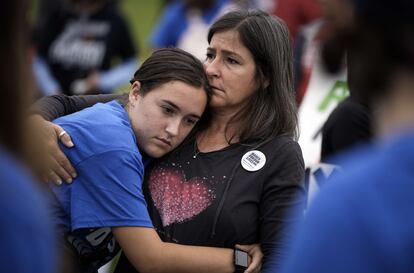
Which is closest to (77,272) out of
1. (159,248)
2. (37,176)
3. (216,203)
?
(159,248)

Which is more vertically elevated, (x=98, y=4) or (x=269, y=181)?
(x=269, y=181)

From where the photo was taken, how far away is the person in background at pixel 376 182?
5.11 ft

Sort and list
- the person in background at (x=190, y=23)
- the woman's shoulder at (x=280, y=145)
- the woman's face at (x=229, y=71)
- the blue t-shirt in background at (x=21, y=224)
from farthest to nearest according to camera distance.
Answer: the person in background at (x=190, y=23) < the woman's face at (x=229, y=71) < the woman's shoulder at (x=280, y=145) < the blue t-shirt in background at (x=21, y=224)

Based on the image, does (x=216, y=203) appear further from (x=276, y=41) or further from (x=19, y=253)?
(x=19, y=253)

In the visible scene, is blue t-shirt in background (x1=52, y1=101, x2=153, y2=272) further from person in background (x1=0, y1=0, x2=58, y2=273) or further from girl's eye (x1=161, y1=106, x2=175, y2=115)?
person in background (x1=0, y1=0, x2=58, y2=273)

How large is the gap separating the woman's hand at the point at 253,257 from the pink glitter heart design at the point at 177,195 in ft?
0.66

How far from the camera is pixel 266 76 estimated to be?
3662mm

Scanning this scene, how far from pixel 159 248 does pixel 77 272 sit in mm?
329

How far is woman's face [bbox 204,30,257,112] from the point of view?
3615 mm

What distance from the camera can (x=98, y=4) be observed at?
26.5 ft

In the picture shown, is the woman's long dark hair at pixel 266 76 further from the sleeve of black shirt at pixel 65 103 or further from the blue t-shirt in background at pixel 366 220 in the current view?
the blue t-shirt in background at pixel 366 220

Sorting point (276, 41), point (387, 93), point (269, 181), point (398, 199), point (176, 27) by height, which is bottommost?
point (176, 27)

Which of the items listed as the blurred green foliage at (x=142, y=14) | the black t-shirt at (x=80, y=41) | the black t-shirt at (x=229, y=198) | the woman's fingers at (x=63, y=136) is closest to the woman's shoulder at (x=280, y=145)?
the black t-shirt at (x=229, y=198)

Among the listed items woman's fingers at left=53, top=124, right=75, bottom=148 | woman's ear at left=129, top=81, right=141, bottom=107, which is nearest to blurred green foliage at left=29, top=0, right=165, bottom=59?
woman's ear at left=129, top=81, right=141, bottom=107
